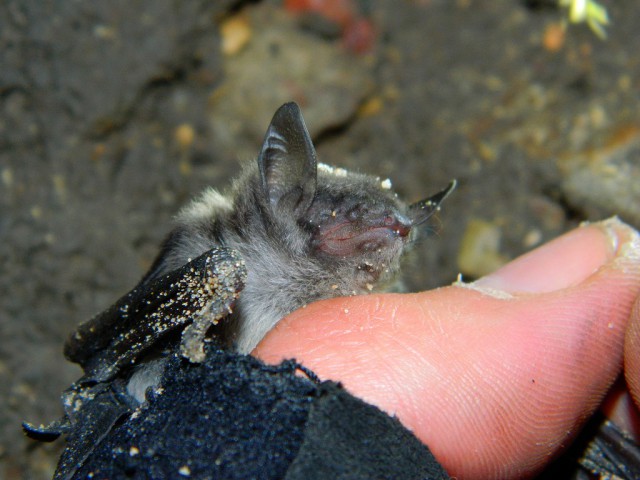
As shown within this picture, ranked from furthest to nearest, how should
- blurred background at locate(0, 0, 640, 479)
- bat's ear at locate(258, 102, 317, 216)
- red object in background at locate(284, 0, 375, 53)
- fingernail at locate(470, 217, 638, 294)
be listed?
red object in background at locate(284, 0, 375, 53) → blurred background at locate(0, 0, 640, 479) → fingernail at locate(470, 217, 638, 294) → bat's ear at locate(258, 102, 317, 216)

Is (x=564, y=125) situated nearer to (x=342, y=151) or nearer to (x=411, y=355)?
(x=342, y=151)

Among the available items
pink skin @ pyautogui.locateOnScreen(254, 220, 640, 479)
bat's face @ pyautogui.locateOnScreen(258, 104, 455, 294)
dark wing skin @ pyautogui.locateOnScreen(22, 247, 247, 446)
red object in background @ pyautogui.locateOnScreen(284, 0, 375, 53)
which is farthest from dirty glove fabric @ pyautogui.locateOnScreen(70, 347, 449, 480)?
red object in background @ pyautogui.locateOnScreen(284, 0, 375, 53)

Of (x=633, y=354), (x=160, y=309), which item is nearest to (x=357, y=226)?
(x=160, y=309)

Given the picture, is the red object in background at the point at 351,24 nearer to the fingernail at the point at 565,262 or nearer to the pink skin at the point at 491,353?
the fingernail at the point at 565,262

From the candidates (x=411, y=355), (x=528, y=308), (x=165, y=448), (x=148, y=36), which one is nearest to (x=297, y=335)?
(x=411, y=355)

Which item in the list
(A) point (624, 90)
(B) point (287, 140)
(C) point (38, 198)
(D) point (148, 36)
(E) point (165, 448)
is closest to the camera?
(E) point (165, 448)

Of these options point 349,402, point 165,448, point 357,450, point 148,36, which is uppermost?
point 148,36

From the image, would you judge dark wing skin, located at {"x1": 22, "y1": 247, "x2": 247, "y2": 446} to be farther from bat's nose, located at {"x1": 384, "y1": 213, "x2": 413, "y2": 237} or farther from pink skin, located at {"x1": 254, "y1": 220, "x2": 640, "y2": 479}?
bat's nose, located at {"x1": 384, "y1": 213, "x2": 413, "y2": 237}
